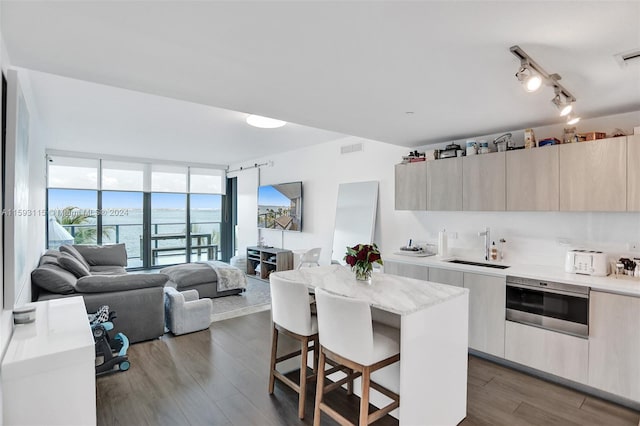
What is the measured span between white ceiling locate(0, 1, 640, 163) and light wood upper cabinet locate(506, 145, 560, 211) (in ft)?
1.42

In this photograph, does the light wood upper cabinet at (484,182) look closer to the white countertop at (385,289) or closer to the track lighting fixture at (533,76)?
the track lighting fixture at (533,76)

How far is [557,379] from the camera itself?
9.42ft

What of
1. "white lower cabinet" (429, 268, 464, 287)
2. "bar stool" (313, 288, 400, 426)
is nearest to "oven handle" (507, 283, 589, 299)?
"white lower cabinet" (429, 268, 464, 287)

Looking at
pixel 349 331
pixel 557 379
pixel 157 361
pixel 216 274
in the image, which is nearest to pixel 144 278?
pixel 157 361

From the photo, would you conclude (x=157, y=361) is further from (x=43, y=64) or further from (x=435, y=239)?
(x=435, y=239)

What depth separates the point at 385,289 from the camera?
2303 millimetres

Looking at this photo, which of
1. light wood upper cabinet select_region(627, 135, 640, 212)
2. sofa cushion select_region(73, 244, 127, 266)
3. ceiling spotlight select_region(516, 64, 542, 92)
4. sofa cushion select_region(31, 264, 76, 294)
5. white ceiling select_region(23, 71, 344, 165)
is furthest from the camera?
sofa cushion select_region(73, 244, 127, 266)

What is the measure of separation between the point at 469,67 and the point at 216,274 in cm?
454

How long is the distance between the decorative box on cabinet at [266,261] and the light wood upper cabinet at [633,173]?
16.1ft

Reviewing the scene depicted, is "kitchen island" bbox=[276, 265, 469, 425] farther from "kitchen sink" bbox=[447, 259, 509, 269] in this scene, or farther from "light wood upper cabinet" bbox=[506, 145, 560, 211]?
"light wood upper cabinet" bbox=[506, 145, 560, 211]

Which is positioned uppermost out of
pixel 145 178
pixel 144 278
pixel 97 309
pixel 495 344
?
pixel 145 178

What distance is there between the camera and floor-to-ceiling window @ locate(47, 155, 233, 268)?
685 centimetres

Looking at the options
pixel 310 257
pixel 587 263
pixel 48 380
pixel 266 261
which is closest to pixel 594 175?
pixel 587 263

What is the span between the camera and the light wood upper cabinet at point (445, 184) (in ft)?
12.2
